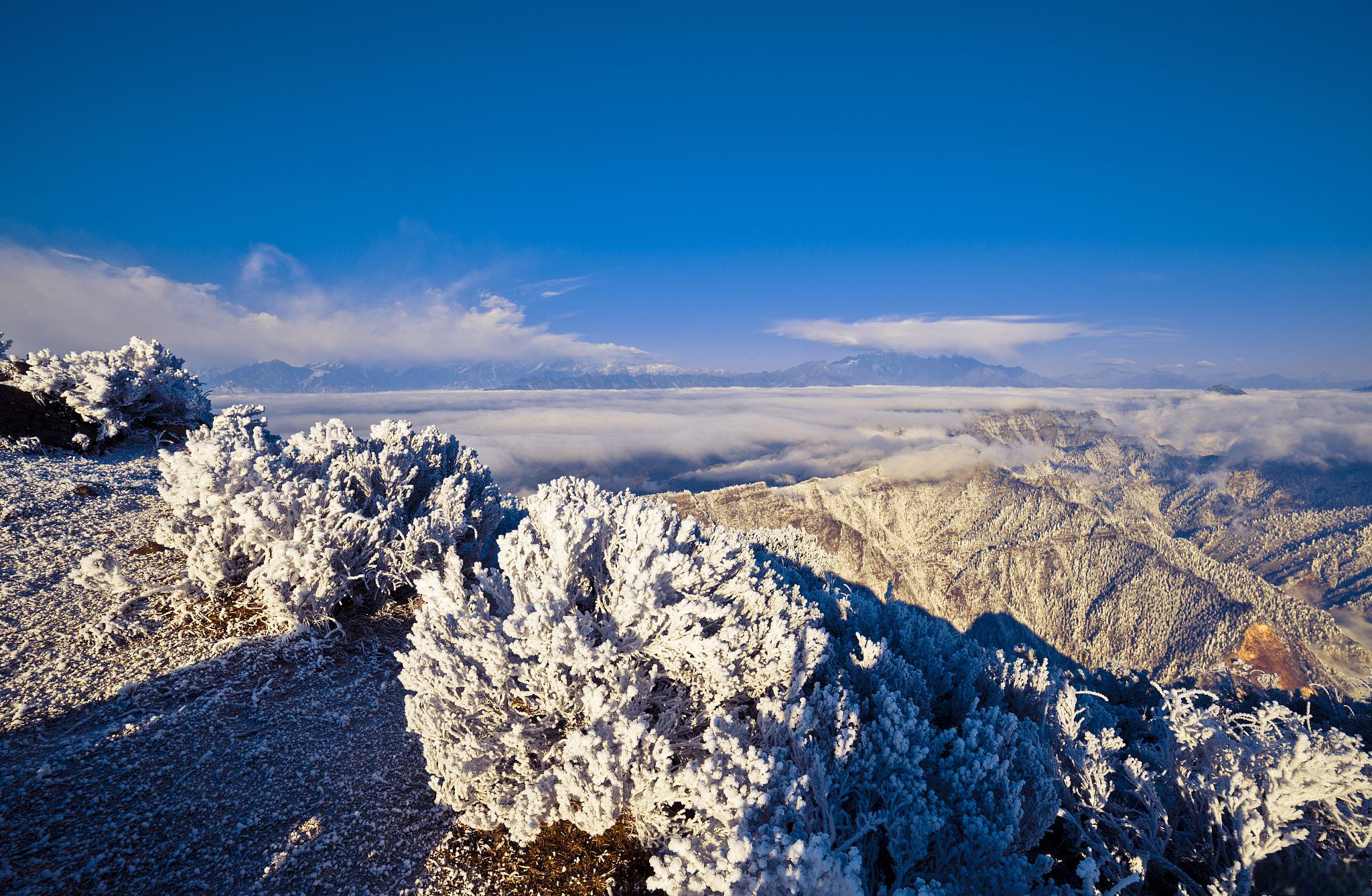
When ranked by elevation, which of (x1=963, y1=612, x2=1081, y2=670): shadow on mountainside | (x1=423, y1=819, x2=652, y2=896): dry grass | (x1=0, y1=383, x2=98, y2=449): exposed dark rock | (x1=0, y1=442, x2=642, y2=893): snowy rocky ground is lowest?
(x1=963, y1=612, x2=1081, y2=670): shadow on mountainside

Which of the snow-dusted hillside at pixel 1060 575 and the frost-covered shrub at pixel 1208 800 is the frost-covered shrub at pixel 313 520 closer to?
the frost-covered shrub at pixel 1208 800

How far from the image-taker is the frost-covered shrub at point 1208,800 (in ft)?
15.6

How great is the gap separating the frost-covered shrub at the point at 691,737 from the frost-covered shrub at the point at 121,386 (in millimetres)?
16284

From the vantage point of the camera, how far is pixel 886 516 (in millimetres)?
145125

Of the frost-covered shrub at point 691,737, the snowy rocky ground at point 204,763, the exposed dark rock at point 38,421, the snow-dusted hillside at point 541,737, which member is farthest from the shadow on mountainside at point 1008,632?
the exposed dark rock at point 38,421

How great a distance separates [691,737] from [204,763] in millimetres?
5402

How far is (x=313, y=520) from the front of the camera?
317 inches

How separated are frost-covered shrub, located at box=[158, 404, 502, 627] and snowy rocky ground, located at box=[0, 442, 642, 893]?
71cm

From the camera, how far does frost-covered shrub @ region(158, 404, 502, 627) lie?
7805mm

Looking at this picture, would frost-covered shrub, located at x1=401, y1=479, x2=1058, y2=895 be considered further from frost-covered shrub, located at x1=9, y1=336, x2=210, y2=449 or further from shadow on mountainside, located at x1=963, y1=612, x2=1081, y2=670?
shadow on mountainside, located at x1=963, y1=612, x2=1081, y2=670

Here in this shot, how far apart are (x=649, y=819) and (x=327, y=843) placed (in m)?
3.16

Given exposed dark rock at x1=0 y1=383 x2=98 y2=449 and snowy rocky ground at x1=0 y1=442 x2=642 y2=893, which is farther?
exposed dark rock at x1=0 y1=383 x2=98 y2=449

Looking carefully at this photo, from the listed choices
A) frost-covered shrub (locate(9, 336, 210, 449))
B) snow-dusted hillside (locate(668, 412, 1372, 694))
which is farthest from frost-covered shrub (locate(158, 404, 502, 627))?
snow-dusted hillside (locate(668, 412, 1372, 694))

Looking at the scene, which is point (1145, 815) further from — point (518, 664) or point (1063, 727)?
point (518, 664)
